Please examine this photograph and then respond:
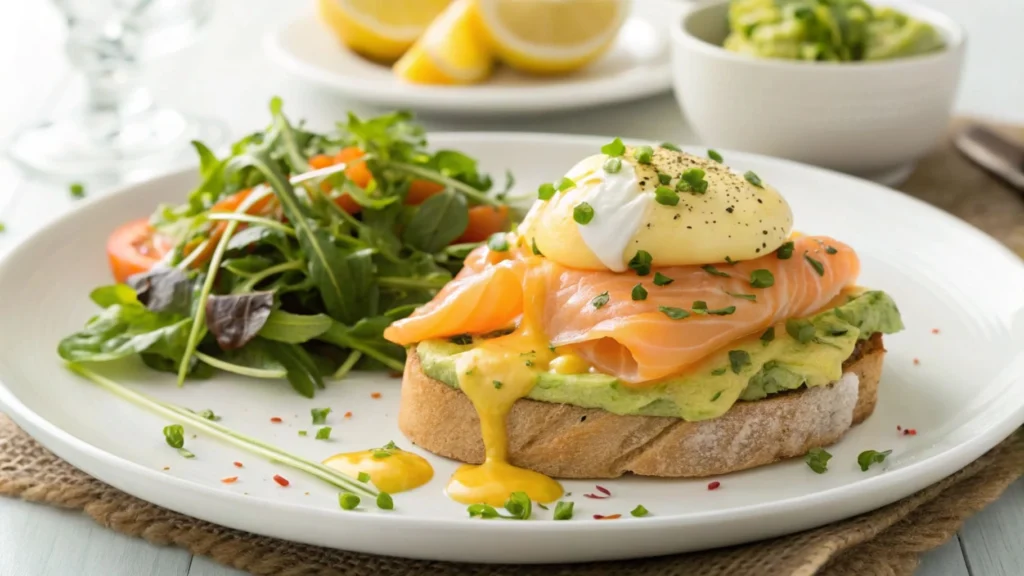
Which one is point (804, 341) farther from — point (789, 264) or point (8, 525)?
point (8, 525)

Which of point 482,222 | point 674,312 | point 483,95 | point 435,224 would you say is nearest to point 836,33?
point 483,95

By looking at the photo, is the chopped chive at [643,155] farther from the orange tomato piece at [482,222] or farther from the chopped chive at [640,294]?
the orange tomato piece at [482,222]

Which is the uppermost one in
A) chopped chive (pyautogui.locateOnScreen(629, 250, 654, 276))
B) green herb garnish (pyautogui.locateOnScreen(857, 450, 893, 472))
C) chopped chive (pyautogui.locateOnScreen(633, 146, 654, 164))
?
chopped chive (pyautogui.locateOnScreen(633, 146, 654, 164))

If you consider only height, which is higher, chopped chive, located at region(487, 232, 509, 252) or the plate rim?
chopped chive, located at region(487, 232, 509, 252)

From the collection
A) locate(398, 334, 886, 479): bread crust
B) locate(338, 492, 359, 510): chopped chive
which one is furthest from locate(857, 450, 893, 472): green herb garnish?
locate(338, 492, 359, 510): chopped chive

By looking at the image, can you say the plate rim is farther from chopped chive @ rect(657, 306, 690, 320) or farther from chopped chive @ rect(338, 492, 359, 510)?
chopped chive @ rect(338, 492, 359, 510)

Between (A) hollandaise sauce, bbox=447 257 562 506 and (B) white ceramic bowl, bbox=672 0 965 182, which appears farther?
(B) white ceramic bowl, bbox=672 0 965 182
